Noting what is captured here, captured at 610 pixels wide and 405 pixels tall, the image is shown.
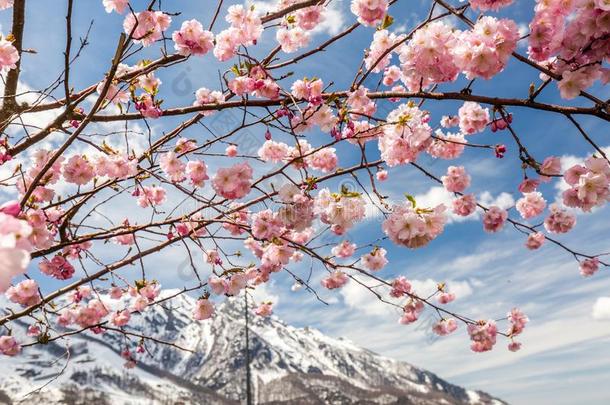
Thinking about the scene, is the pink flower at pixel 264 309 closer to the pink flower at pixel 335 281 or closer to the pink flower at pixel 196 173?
the pink flower at pixel 335 281

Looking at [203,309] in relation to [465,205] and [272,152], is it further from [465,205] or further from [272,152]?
[465,205]

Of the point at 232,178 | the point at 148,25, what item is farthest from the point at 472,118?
the point at 148,25

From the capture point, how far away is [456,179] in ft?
14.4

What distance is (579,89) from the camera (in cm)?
258

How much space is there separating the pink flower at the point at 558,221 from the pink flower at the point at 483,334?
1976 mm

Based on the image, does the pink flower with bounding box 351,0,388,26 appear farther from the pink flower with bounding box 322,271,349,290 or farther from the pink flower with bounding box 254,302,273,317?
the pink flower with bounding box 254,302,273,317

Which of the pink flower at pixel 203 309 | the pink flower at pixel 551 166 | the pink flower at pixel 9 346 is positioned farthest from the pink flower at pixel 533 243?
the pink flower at pixel 9 346

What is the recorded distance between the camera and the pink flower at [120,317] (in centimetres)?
639

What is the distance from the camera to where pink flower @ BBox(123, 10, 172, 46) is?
3400 mm

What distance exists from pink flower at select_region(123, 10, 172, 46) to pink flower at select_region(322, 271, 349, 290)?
3.97 metres

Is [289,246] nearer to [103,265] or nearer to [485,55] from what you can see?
[103,265]

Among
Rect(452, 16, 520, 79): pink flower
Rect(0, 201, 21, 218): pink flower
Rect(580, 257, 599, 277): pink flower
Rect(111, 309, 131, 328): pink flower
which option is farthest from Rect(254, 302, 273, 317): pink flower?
Rect(0, 201, 21, 218): pink flower

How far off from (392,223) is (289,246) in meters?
1.76

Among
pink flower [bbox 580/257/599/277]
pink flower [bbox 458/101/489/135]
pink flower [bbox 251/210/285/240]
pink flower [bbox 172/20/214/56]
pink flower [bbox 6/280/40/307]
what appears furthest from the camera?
pink flower [bbox 580/257/599/277]
